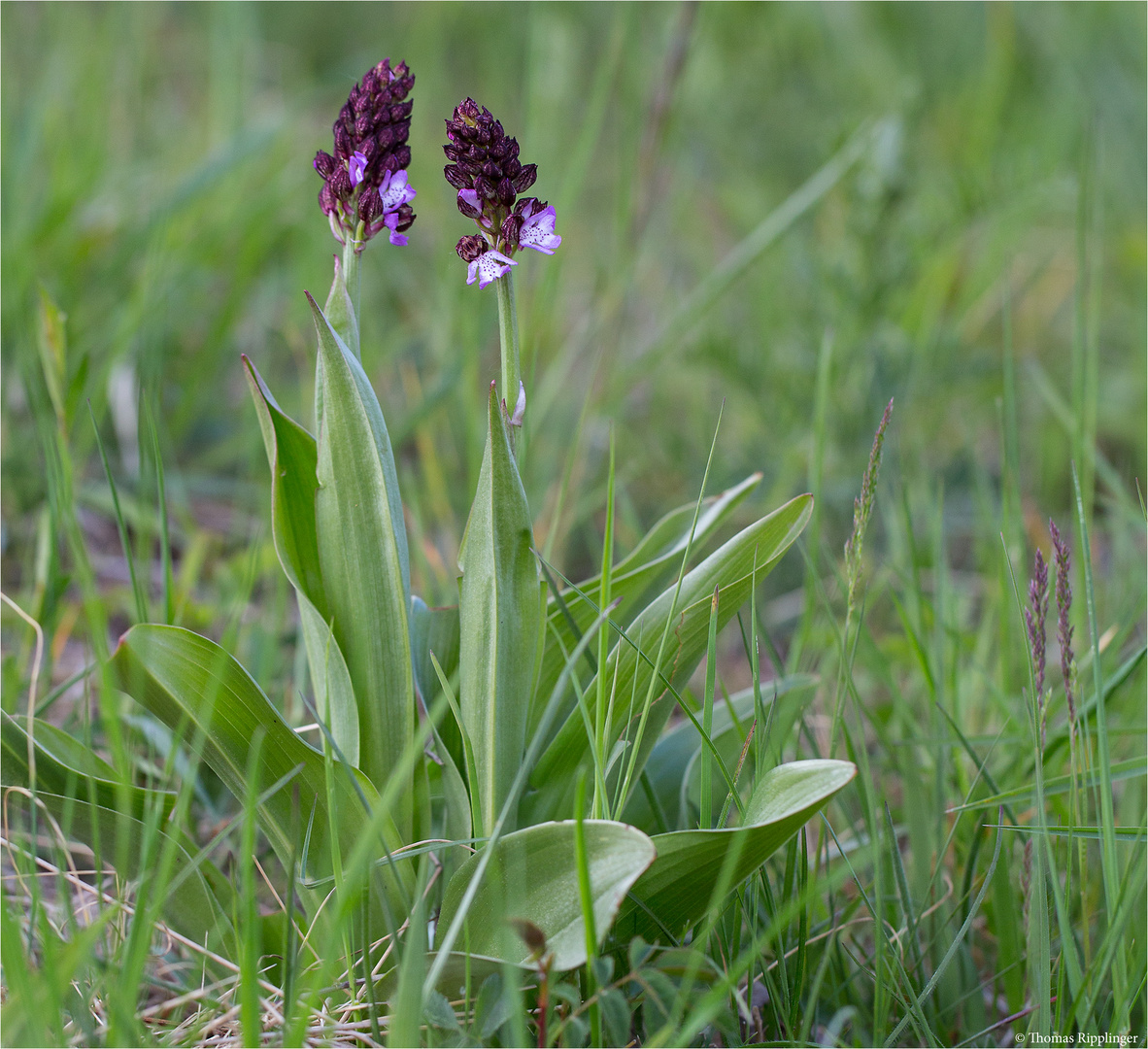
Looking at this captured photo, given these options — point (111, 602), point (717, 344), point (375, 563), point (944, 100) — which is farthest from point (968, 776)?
point (944, 100)

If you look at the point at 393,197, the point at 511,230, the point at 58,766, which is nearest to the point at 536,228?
the point at 511,230

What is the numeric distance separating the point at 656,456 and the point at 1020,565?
1484 millimetres

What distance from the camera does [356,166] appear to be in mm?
946

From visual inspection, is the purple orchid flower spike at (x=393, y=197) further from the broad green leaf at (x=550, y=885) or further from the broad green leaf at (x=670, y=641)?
the broad green leaf at (x=550, y=885)

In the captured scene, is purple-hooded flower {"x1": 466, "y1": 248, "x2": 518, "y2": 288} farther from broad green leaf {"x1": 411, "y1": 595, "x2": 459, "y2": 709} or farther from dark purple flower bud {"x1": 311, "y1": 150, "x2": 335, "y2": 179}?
broad green leaf {"x1": 411, "y1": 595, "x2": 459, "y2": 709}

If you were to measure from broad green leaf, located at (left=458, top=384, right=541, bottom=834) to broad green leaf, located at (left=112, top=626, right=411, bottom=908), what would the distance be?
0.42 feet

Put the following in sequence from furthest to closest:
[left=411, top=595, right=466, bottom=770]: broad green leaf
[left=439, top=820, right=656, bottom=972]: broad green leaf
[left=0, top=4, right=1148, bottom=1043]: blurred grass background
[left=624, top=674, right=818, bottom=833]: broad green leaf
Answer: [left=0, top=4, right=1148, bottom=1043]: blurred grass background
[left=624, top=674, right=818, bottom=833]: broad green leaf
[left=411, top=595, right=466, bottom=770]: broad green leaf
[left=439, top=820, right=656, bottom=972]: broad green leaf

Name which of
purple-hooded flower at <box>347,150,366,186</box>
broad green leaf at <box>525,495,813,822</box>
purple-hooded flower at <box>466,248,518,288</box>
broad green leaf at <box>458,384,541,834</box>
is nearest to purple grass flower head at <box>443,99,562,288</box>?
purple-hooded flower at <box>466,248,518,288</box>

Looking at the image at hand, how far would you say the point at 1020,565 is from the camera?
1921mm

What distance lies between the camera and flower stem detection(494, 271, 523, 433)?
906 millimetres

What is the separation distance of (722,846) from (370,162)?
780 mm

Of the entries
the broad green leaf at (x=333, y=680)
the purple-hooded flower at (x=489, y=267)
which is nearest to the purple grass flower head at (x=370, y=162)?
the purple-hooded flower at (x=489, y=267)

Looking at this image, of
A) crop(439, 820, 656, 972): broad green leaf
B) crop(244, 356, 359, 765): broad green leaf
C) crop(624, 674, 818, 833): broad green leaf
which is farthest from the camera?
crop(624, 674, 818, 833): broad green leaf

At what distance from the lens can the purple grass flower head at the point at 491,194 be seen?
87cm
